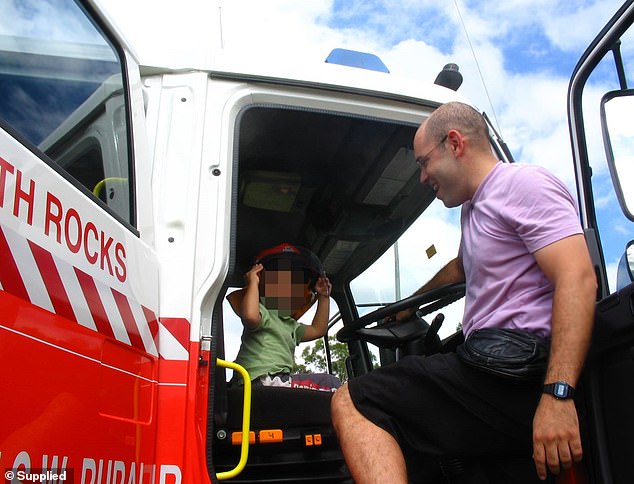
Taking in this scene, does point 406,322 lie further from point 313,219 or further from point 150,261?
point 150,261

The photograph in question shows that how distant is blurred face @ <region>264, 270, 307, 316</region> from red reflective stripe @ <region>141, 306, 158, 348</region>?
3.97 ft

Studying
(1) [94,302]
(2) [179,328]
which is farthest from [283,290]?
(1) [94,302]

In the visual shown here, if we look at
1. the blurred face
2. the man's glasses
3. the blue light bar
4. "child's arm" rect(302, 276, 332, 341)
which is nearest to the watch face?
the man's glasses

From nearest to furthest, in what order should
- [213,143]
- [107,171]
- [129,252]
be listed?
[129,252] → [107,171] → [213,143]

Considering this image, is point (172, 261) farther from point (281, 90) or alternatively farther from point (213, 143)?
point (281, 90)

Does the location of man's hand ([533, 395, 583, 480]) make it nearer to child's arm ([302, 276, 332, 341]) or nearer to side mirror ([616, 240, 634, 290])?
side mirror ([616, 240, 634, 290])

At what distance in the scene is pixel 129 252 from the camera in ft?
5.10

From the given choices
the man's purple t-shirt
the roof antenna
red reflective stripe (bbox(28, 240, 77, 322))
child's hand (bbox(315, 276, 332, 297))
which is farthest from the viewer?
child's hand (bbox(315, 276, 332, 297))

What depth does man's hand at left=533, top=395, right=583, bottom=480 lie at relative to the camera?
1437 millimetres

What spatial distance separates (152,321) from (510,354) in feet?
3.35

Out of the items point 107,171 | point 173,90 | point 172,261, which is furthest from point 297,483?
point 173,90

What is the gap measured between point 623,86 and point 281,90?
1.12 meters

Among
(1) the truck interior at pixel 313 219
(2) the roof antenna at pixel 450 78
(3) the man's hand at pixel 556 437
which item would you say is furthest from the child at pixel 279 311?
(3) the man's hand at pixel 556 437

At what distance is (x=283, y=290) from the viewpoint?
2.85m
